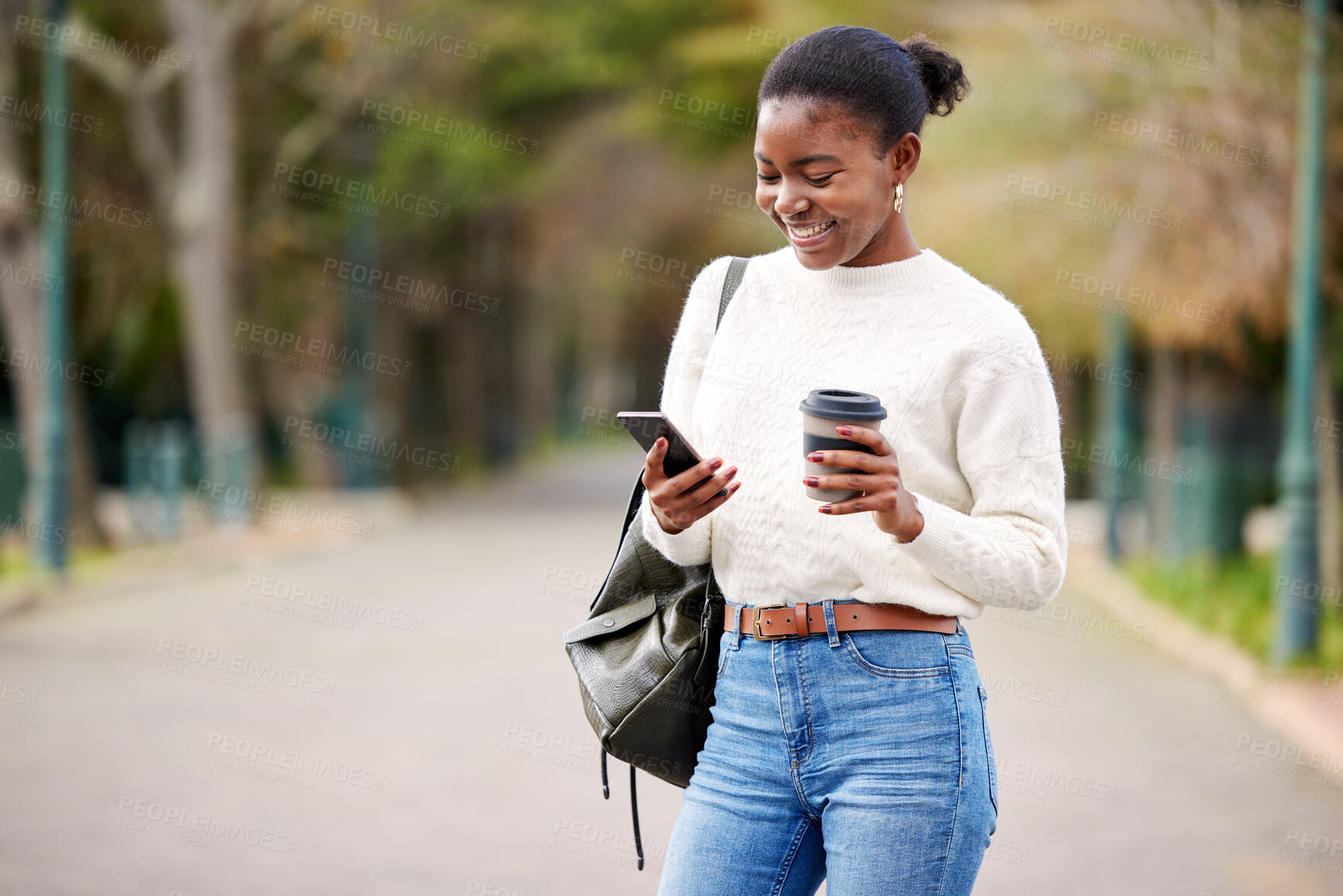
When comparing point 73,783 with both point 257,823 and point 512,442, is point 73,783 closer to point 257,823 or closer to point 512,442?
point 257,823

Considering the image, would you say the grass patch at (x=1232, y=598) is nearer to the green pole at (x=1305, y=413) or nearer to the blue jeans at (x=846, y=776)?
the green pole at (x=1305, y=413)

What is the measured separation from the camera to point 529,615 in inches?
489

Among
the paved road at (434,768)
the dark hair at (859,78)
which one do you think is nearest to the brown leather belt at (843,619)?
the dark hair at (859,78)

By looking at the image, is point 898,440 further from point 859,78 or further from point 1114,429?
point 1114,429

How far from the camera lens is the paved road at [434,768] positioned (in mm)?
5801

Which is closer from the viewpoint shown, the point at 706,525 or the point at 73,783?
the point at 706,525

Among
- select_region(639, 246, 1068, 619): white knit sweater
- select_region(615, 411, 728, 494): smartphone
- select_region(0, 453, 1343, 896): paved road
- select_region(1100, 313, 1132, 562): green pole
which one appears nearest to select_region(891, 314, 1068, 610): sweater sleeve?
select_region(639, 246, 1068, 619): white knit sweater

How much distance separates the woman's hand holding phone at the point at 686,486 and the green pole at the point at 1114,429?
13.9 m

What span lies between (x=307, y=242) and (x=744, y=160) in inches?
365

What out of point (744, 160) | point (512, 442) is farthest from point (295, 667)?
point (512, 442)

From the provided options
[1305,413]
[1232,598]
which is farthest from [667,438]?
[1232,598]

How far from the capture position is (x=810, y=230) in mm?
2500

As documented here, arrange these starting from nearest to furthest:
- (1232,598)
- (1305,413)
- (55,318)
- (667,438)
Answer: (667,438), (1305,413), (1232,598), (55,318)

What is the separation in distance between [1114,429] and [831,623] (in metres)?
15.9
